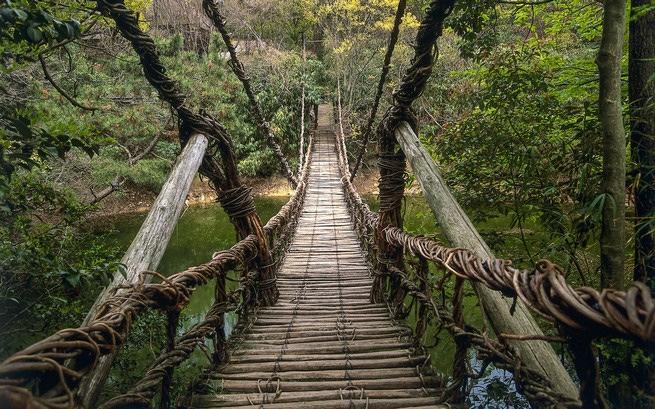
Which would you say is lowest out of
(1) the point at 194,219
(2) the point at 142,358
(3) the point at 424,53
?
(1) the point at 194,219

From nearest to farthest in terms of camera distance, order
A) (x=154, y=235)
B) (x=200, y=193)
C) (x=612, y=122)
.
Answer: (x=154, y=235), (x=612, y=122), (x=200, y=193)

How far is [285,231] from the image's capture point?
349 cm

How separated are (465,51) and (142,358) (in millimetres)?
3281

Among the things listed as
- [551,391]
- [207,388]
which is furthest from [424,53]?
[207,388]

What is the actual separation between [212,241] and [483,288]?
727cm

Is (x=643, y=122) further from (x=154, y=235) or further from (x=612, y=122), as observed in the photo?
(x=154, y=235)

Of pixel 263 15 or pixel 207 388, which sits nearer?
pixel 207 388

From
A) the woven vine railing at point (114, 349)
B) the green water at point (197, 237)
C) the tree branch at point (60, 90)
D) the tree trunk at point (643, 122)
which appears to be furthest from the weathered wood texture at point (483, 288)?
the green water at point (197, 237)

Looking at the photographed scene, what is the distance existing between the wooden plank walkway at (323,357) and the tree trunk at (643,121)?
1138mm

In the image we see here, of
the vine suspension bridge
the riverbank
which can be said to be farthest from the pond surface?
the vine suspension bridge

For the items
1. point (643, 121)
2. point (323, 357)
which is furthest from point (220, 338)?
point (643, 121)

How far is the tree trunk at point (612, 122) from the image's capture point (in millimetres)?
1596

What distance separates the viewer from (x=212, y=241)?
7.87 metres

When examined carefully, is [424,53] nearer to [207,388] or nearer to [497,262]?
[497,262]
